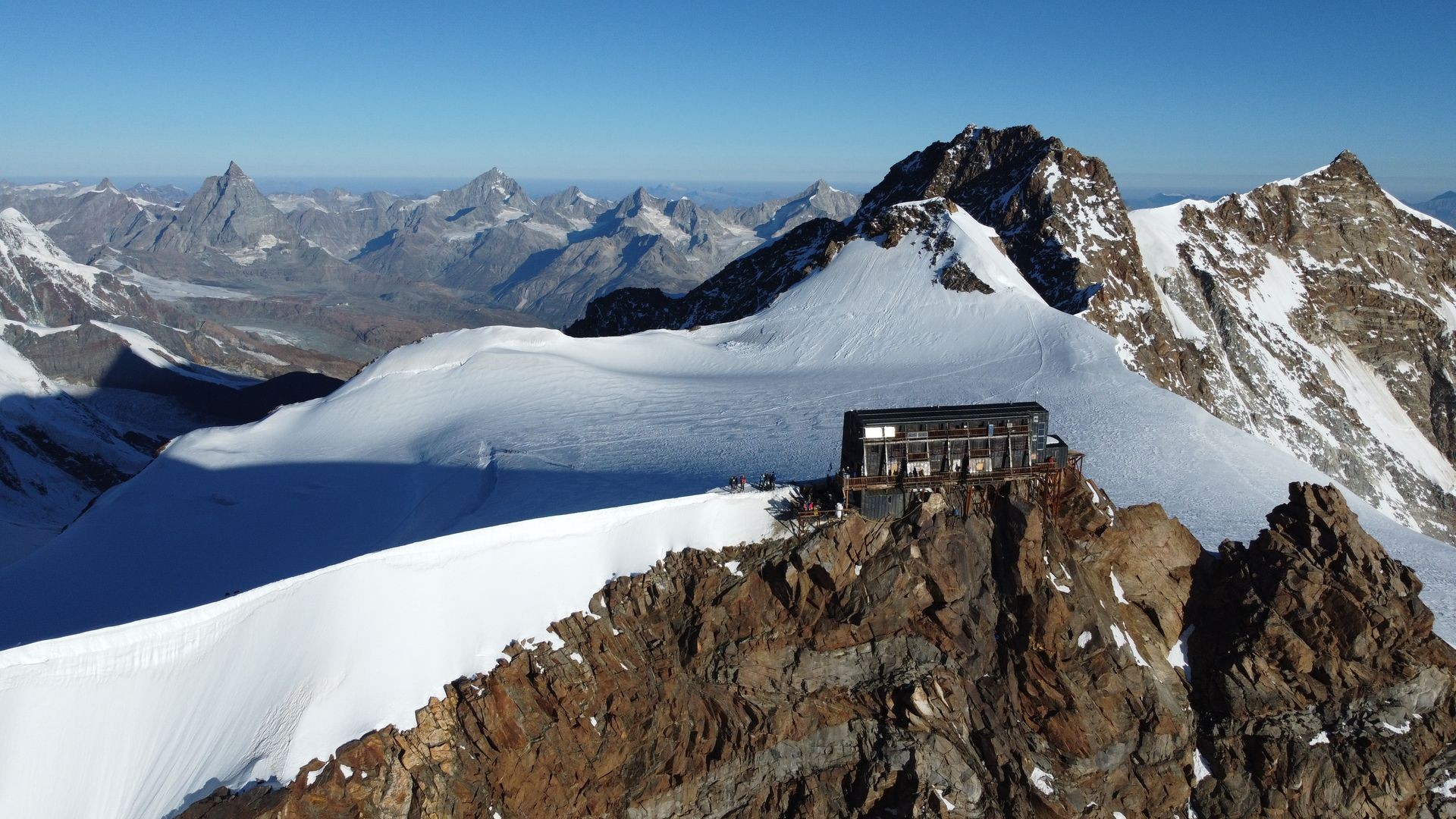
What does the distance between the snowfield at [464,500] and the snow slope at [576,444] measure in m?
0.20

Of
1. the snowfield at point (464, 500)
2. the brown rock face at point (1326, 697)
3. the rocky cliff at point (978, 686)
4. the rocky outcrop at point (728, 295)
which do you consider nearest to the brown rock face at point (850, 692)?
the rocky cliff at point (978, 686)

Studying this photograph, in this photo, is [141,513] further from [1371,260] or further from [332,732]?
[1371,260]

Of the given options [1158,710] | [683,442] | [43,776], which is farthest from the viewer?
[683,442]

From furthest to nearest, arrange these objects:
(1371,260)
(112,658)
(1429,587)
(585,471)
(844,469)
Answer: (1371,260) < (585,471) < (1429,587) < (844,469) < (112,658)

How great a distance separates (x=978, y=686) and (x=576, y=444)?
23.6 metres

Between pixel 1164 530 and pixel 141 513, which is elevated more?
pixel 1164 530

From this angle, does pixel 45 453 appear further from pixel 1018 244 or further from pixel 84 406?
pixel 1018 244

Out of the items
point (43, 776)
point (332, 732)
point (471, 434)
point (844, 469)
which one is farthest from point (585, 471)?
point (43, 776)

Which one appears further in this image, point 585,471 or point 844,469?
point 585,471

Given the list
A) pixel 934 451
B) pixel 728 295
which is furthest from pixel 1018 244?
pixel 934 451

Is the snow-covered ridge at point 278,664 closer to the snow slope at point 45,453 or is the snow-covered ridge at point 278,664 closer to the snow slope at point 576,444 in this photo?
the snow slope at point 576,444

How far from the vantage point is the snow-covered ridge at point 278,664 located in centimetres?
2281

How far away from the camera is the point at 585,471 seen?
39.3 metres

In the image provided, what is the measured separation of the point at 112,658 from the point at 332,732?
23.6 feet
